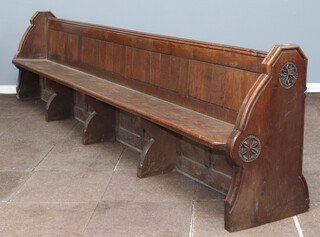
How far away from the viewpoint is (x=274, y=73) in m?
2.79

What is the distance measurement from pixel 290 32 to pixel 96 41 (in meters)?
2.88

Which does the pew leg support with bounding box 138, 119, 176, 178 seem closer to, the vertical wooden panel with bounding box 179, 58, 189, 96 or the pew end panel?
the vertical wooden panel with bounding box 179, 58, 189, 96

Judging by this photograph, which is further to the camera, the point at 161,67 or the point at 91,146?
the point at 91,146

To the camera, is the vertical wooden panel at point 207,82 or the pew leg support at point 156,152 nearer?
the vertical wooden panel at point 207,82

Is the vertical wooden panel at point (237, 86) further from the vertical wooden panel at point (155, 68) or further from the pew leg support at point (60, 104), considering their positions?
the pew leg support at point (60, 104)

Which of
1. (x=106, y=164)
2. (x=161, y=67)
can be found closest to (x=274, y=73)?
(x=161, y=67)

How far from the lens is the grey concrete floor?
9.73 ft

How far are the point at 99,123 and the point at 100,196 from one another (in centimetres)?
123

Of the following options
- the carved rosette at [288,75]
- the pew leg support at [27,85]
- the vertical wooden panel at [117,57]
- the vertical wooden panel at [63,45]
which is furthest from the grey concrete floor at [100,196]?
the pew leg support at [27,85]

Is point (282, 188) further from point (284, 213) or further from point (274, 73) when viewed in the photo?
point (274, 73)

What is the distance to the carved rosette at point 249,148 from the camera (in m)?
2.79

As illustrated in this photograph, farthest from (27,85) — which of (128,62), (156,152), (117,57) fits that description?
(156,152)

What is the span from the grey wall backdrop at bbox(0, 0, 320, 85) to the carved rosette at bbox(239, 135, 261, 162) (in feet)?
13.1

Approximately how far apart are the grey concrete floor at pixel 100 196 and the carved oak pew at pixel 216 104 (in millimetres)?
152
